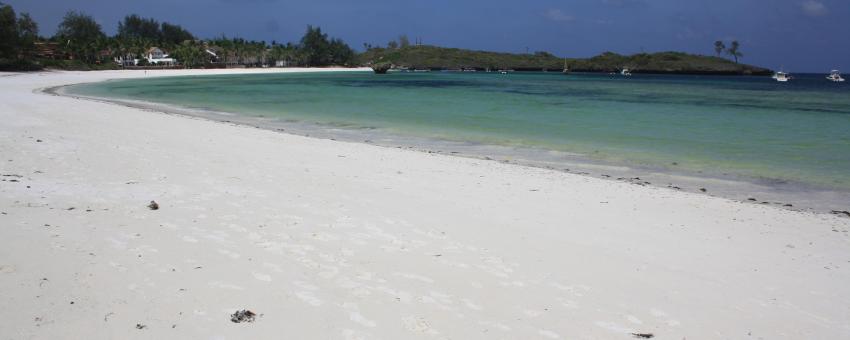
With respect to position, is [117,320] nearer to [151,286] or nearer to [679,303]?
[151,286]

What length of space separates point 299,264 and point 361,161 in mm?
6497

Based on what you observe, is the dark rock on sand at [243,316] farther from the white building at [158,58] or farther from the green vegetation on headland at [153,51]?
the white building at [158,58]

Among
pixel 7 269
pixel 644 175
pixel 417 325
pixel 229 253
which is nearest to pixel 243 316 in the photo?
pixel 417 325

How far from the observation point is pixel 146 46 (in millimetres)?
117938

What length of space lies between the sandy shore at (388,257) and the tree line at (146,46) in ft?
261

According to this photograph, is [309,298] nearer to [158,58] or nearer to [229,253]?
[229,253]

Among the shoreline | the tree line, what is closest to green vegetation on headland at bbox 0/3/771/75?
the tree line

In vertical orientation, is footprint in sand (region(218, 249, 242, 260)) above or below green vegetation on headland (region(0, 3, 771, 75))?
below

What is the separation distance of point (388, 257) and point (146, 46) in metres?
130

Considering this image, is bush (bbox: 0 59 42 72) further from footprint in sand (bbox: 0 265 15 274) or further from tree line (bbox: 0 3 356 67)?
footprint in sand (bbox: 0 265 15 274)

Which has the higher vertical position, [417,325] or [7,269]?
[7,269]

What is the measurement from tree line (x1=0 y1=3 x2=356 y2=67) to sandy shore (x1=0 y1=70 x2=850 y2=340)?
261 ft

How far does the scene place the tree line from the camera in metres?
72.9

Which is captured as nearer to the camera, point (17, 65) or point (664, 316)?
point (664, 316)
